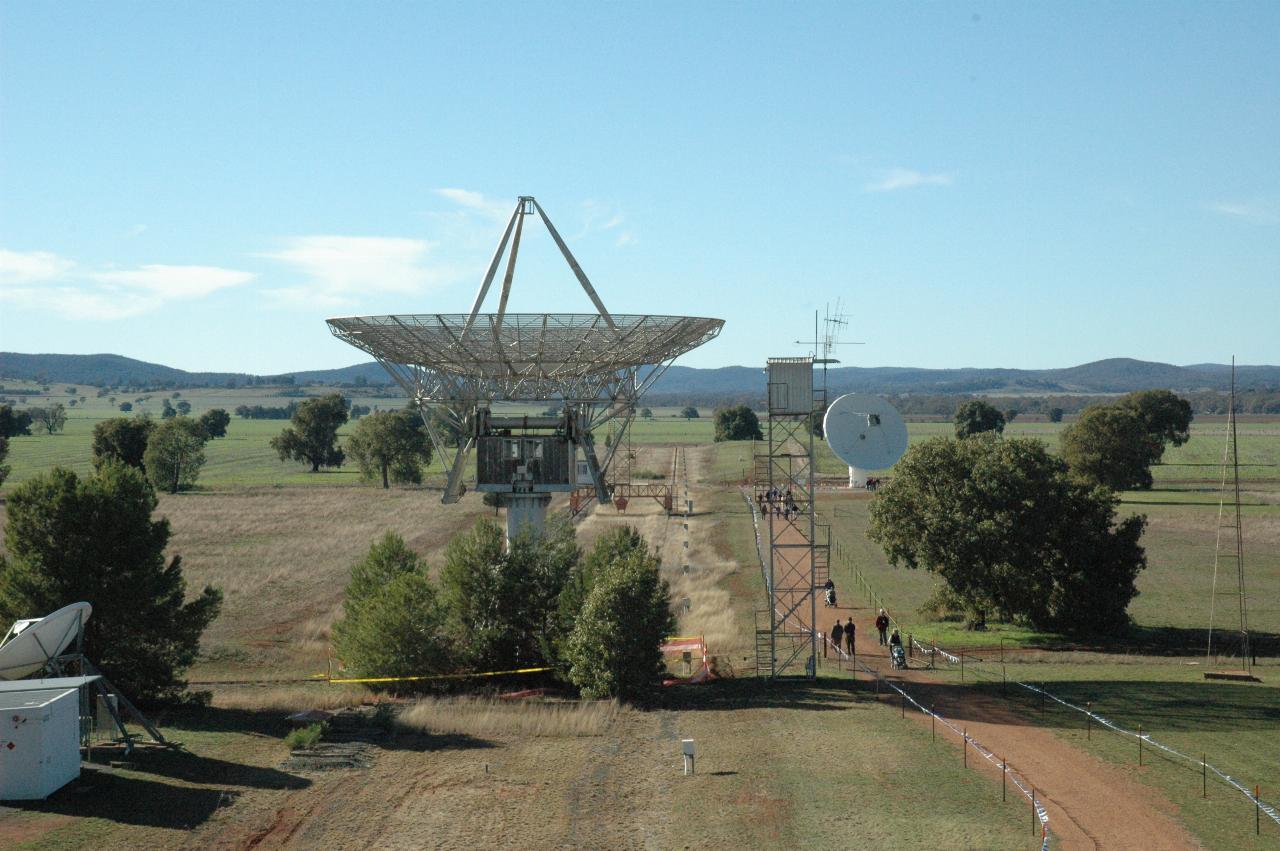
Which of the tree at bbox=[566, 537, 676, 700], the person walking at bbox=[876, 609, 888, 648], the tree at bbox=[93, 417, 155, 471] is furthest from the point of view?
the tree at bbox=[93, 417, 155, 471]

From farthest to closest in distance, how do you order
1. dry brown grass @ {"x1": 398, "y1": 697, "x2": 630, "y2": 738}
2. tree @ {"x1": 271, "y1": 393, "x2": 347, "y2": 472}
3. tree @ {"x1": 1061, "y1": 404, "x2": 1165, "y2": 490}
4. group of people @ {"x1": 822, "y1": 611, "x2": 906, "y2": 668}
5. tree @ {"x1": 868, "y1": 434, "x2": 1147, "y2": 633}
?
tree @ {"x1": 271, "y1": 393, "x2": 347, "y2": 472} < tree @ {"x1": 1061, "y1": 404, "x2": 1165, "y2": 490} < tree @ {"x1": 868, "y1": 434, "x2": 1147, "y2": 633} < group of people @ {"x1": 822, "y1": 611, "x2": 906, "y2": 668} < dry brown grass @ {"x1": 398, "y1": 697, "x2": 630, "y2": 738}

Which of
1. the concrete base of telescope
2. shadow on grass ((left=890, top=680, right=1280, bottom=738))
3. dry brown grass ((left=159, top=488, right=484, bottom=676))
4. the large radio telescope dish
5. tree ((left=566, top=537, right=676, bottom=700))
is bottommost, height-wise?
dry brown grass ((left=159, top=488, right=484, bottom=676))

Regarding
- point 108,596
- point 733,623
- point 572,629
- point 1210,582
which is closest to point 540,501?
point 572,629

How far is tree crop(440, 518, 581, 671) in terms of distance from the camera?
4391 centimetres

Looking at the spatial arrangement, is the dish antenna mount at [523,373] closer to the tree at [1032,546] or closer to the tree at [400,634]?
the tree at [400,634]

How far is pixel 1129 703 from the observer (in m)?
37.2

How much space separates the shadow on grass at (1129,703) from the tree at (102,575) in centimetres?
2339

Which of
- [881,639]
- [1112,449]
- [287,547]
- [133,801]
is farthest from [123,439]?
[133,801]

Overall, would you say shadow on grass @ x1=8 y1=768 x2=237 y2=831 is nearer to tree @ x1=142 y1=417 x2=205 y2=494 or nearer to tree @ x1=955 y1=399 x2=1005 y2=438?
tree @ x1=142 y1=417 x2=205 y2=494

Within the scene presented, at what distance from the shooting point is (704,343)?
48.4 metres

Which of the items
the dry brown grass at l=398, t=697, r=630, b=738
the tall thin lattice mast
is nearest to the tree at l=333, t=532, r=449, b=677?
the dry brown grass at l=398, t=697, r=630, b=738

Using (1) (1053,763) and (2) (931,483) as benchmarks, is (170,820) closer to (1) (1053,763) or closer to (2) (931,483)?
(1) (1053,763)

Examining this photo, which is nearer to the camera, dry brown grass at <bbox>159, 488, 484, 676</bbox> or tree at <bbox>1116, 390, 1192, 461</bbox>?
dry brown grass at <bbox>159, 488, 484, 676</bbox>

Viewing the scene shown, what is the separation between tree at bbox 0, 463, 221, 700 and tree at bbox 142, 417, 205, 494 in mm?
94908
